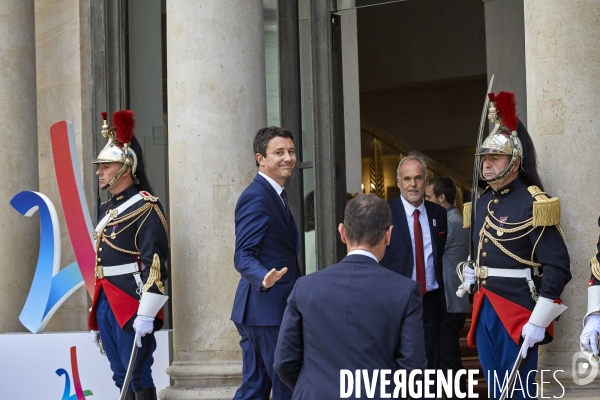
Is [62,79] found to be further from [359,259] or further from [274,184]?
[359,259]

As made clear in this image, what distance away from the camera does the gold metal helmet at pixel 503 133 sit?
18.2ft

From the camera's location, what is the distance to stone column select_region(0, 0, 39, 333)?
814cm

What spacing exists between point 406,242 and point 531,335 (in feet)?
4.56

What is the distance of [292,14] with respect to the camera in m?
8.61

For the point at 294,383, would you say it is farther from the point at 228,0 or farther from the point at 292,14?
the point at 292,14

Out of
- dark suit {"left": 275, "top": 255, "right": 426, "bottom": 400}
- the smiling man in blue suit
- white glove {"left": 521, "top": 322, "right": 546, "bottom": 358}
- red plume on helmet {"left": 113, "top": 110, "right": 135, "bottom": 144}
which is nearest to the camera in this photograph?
dark suit {"left": 275, "top": 255, "right": 426, "bottom": 400}

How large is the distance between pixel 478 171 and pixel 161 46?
4.49 meters

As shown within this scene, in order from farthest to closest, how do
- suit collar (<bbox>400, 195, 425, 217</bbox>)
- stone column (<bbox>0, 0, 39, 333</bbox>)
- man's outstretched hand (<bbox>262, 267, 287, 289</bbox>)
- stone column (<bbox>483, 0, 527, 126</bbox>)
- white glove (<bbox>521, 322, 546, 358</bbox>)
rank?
stone column (<bbox>483, 0, 527, 126</bbox>) → stone column (<bbox>0, 0, 39, 333</bbox>) → suit collar (<bbox>400, 195, 425, 217</bbox>) → white glove (<bbox>521, 322, 546, 358</bbox>) → man's outstretched hand (<bbox>262, 267, 287, 289</bbox>)

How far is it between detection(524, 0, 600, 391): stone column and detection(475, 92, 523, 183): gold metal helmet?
224 mm

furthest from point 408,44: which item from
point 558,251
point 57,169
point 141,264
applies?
point 558,251

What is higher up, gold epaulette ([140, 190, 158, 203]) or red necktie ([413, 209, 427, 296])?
gold epaulette ([140, 190, 158, 203])

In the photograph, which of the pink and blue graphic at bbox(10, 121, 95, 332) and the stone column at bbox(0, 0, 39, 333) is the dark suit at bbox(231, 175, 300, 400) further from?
the stone column at bbox(0, 0, 39, 333)

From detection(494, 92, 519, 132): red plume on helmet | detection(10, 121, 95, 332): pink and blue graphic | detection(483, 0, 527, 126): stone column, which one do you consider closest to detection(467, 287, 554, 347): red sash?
detection(494, 92, 519, 132): red plume on helmet

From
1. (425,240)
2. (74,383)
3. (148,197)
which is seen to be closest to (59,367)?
(74,383)
